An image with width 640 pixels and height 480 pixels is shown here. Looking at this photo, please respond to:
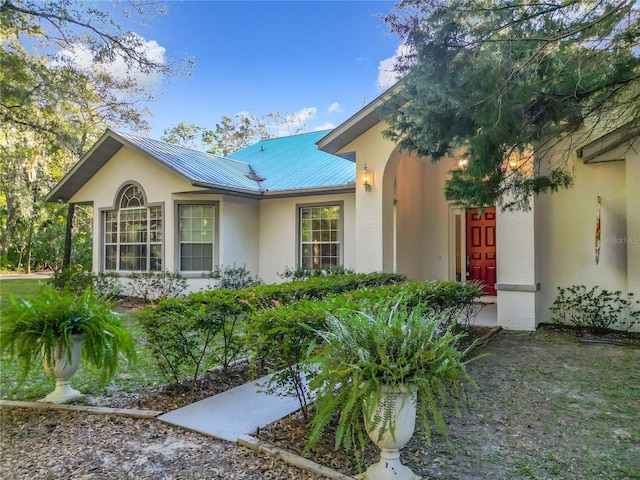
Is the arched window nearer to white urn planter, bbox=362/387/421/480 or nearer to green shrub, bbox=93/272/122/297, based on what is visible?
green shrub, bbox=93/272/122/297

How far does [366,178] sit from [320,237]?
297cm

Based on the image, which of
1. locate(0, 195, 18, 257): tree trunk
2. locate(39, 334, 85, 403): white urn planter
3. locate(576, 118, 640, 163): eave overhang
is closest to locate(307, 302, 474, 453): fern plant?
locate(39, 334, 85, 403): white urn planter

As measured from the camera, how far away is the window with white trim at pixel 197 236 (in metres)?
11.8

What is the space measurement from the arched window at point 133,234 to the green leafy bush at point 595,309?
10.1m

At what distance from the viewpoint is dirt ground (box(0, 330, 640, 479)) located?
298 cm

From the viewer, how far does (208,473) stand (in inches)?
116

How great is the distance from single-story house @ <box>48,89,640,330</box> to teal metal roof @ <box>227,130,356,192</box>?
0.08 m

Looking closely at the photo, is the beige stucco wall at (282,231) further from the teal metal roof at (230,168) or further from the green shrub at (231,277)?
the green shrub at (231,277)

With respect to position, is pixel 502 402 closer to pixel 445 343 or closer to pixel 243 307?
pixel 445 343

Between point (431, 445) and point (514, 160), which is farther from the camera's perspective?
point (514, 160)

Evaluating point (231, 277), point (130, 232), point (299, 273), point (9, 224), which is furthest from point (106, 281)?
point (9, 224)

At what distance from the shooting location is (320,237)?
1182 centimetres

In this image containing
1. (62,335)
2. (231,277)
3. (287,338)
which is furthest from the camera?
(231,277)

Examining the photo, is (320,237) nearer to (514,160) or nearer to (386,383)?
(514,160)
